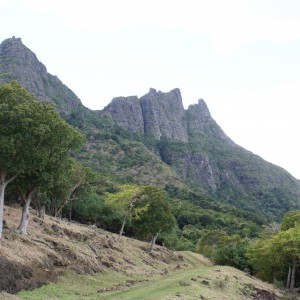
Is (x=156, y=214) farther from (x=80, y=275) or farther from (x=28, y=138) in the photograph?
(x=28, y=138)

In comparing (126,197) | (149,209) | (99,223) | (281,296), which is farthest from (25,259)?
(99,223)

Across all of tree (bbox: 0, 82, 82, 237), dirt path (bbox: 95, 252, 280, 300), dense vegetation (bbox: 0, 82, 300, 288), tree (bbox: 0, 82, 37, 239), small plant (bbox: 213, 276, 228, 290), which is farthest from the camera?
small plant (bbox: 213, 276, 228, 290)

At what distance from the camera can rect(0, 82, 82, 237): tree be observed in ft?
86.5

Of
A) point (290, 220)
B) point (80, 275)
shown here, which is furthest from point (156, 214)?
point (80, 275)

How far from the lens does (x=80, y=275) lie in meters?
31.2

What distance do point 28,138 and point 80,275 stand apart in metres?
11.9

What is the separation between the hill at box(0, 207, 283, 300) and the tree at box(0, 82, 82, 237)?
14.3 ft

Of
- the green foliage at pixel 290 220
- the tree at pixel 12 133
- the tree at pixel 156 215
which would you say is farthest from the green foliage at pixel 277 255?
the tree at pixel 12 133

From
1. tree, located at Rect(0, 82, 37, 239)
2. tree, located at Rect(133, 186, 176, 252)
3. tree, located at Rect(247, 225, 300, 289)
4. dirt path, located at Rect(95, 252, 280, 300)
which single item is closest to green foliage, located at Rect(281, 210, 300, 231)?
tree, located at Rect(247, 225, 300, 289)

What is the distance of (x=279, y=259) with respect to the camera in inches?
1911

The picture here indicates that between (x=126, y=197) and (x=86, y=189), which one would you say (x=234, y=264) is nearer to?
(x=126, y=197)

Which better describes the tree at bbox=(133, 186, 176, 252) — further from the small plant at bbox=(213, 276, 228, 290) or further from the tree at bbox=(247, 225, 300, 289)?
the small plant at bbox=(213, 276, 228, 290)

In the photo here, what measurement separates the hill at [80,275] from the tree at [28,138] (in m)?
4.36

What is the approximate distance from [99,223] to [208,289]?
5659 centimetres
